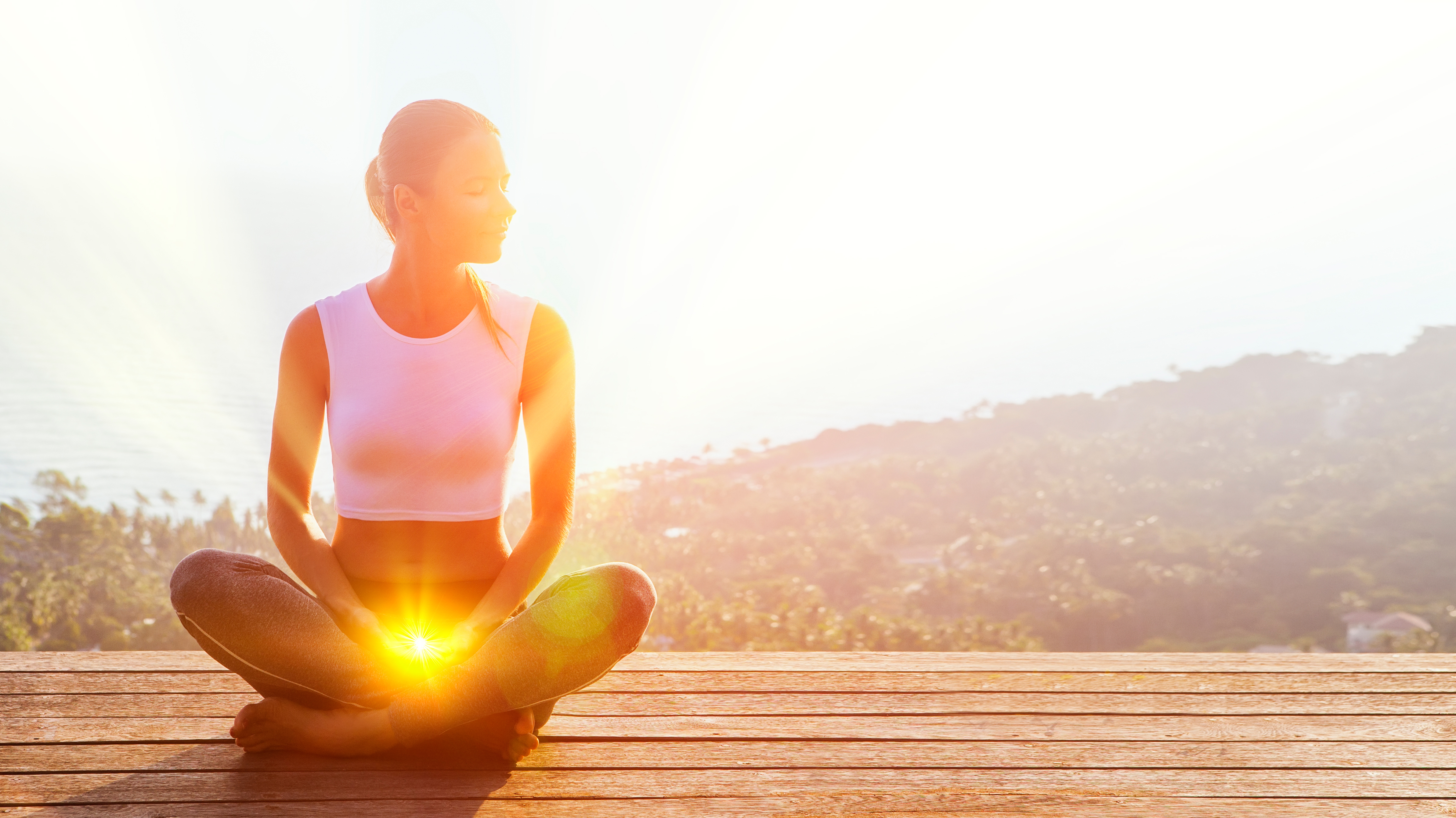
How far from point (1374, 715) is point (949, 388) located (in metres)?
13.8

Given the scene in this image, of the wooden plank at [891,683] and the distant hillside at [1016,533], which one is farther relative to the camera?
the distant hillside at [1016,533]

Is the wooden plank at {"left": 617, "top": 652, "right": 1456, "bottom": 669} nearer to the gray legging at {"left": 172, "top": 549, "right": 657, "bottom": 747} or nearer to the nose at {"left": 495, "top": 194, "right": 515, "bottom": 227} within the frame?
the gray legging at {"left": 172, "top": 549, "right": 657, "bottom": 747}

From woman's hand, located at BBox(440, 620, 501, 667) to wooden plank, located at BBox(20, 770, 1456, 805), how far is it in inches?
10.1

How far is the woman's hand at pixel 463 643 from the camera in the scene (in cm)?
188

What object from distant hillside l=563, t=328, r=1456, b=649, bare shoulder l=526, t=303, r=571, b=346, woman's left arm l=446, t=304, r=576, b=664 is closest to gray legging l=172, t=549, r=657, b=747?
woman's left arm l=446, t=304, r=576, b=664

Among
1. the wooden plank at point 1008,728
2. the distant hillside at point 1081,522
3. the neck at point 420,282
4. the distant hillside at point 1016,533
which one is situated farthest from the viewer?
the distant hillside at point 1081,522

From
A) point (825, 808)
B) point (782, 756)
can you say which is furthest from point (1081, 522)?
point (825, 808)

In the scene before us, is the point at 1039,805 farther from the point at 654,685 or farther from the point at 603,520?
the point at 603,520

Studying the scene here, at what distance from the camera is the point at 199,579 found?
1.84 metres

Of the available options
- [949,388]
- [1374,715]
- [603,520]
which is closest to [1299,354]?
[949,388]

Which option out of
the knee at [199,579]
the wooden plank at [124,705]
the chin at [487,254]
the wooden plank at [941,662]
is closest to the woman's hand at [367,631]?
the knee at [199,579]

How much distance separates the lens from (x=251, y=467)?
637cm

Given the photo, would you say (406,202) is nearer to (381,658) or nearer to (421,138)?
(421,138)

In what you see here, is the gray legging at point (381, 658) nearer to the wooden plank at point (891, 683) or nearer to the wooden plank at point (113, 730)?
the wooden plank at point (113, 730)
